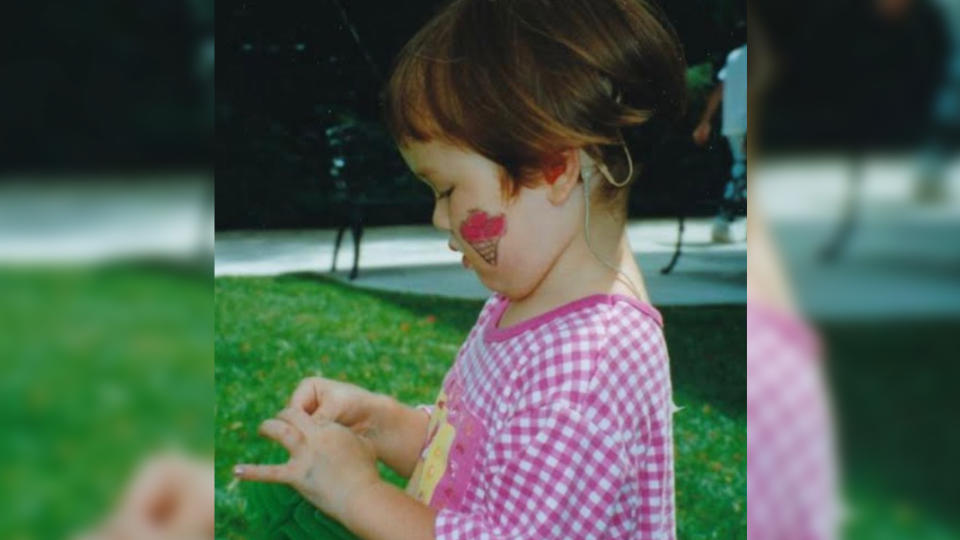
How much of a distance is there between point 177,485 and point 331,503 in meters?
0.19

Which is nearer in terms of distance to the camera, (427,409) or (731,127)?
(731,127)

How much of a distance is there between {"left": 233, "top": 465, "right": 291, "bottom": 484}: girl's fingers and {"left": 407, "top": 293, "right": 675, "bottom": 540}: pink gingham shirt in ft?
0.36

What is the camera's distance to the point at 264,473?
31.5 inches

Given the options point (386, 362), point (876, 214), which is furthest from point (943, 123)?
point (386, 362)

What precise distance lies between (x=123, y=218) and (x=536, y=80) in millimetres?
358

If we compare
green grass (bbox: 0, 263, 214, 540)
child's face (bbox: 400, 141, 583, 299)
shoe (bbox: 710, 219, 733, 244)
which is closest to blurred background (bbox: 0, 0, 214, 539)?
green grass (bbox: 0, 263, 214, 540)

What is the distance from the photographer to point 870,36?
2.16ft

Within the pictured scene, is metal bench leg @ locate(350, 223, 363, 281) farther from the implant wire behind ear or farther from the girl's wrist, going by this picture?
the implant wire behind ear

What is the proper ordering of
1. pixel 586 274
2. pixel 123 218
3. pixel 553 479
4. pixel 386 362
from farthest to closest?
pixel 386 362 < pixel 586 274 < pixel 553 479 < pixel 123 218

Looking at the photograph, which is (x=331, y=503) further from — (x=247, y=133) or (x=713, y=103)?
(x=713, y=103)

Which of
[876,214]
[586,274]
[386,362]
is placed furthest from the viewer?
[386,362]

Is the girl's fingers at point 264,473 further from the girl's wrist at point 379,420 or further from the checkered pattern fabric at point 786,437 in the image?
the checkered pattern fabric at point 786,437

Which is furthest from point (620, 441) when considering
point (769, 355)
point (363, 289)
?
point (363, 289)

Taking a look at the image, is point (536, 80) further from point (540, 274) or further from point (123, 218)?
point (123, 218)
